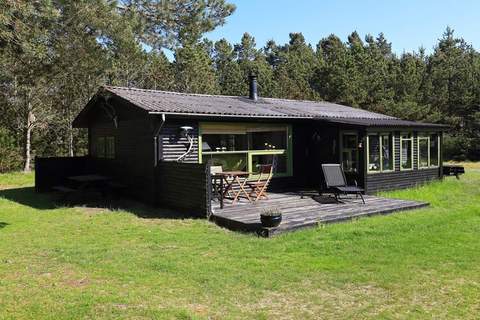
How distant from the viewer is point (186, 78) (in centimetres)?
3005

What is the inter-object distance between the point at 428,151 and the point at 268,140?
551 centimetres

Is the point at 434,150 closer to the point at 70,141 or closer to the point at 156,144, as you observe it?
the point at 156,144

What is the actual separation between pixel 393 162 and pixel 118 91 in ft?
26.3

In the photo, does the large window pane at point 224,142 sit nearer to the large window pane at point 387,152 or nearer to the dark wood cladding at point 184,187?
the dark wood cladding at point 184,187

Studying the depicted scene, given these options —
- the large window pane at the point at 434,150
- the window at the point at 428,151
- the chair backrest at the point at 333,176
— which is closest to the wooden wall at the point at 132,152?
the chair backrest at the point at 333,176

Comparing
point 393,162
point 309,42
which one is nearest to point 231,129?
point 393,162

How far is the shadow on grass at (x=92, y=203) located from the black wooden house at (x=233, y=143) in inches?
12.4

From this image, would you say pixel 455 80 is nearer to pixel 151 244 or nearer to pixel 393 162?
pixel 393 162

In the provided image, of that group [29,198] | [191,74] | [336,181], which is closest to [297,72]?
[191,74]

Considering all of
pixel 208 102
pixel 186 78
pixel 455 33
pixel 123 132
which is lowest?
pixel 123 132

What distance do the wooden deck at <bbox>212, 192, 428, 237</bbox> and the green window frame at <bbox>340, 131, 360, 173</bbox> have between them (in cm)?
140

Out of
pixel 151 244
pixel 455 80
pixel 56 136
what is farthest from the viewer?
pixel 455 80

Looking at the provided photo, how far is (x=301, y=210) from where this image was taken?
30.3 ft

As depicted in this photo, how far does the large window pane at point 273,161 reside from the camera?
12.4 meters
